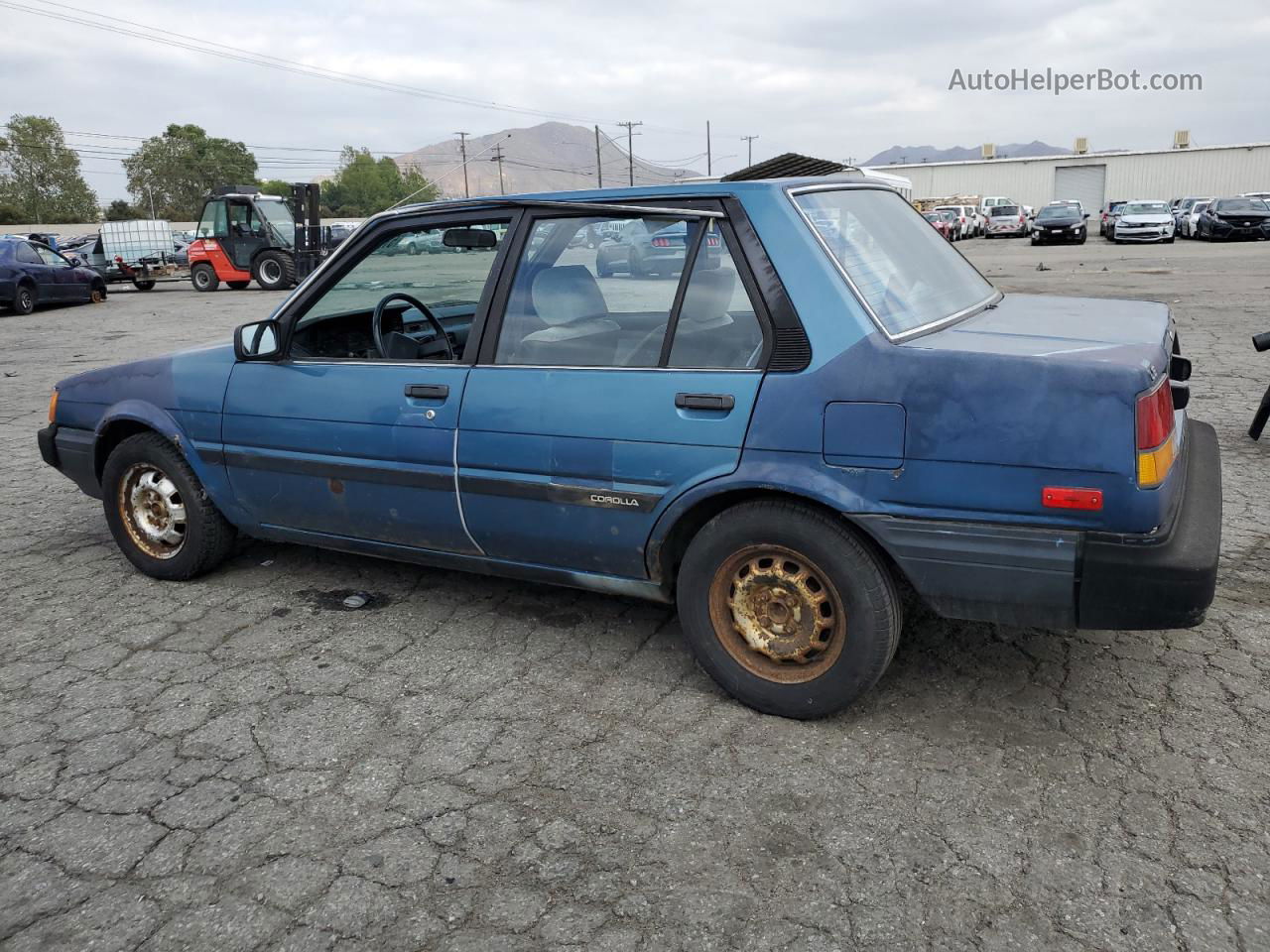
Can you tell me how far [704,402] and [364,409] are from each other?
1403 millimetres

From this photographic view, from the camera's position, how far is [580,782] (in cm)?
279

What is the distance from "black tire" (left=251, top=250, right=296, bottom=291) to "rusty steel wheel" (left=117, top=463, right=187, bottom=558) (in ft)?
68.7

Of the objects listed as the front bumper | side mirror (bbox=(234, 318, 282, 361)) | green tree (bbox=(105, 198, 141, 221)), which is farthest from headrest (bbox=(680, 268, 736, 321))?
green tree (bbox=(105, 198, 141, 221))

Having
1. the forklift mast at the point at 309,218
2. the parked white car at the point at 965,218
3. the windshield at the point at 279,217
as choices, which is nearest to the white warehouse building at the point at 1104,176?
the parked white car at the point at 965,218

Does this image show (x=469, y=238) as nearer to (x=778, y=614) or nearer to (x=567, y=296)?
(x=567, y=296)

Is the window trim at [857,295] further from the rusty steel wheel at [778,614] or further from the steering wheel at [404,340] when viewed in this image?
the steering wheel at [404,340]

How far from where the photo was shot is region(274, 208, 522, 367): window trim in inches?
137

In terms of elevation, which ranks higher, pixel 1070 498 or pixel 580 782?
pixel 1070 498

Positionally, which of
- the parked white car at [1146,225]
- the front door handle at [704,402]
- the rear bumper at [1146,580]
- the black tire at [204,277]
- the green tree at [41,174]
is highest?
the green tree at [41,174]

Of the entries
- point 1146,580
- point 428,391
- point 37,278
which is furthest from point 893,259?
point 37,278

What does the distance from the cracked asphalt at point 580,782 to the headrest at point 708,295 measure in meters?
1.26

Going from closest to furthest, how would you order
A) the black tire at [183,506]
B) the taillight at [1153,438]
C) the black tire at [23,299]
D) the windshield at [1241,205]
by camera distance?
the taillight at [1153,438], the black tire at [183,506], the black tire at [23,299], the windshield at [1241,205]

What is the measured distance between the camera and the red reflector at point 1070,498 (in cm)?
253

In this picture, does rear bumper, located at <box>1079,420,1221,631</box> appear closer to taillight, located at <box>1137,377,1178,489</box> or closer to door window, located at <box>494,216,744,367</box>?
taillight, located at <box>1137,377,1178,489</box>
